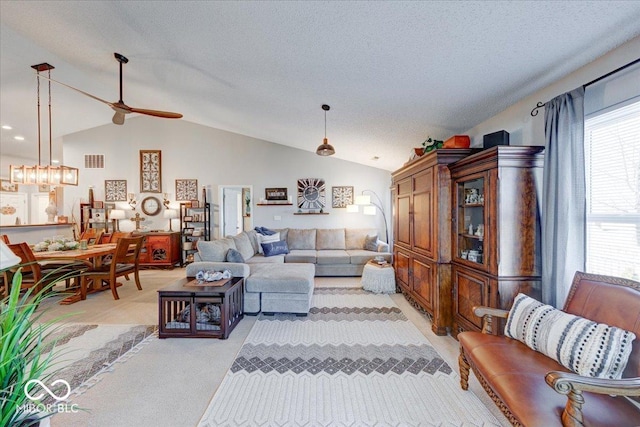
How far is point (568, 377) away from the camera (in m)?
1.18

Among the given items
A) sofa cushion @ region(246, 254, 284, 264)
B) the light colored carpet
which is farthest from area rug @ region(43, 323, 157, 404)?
sofa cushion @ region(246, 254, 284, 264)

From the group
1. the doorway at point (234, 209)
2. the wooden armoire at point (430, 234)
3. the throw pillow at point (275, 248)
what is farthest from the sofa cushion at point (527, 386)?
the doorway at point (234, 209)

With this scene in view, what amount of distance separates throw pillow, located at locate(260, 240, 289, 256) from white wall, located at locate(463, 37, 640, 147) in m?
3.82

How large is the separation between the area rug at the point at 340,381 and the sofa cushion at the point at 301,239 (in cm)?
292

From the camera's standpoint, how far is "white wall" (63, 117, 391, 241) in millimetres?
6473

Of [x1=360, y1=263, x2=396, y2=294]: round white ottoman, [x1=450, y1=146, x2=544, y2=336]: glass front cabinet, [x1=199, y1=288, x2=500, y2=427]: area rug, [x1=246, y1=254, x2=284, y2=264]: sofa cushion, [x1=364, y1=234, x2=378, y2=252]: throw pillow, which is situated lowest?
[x1=199, y1=288, x2=500, y2=427]: area rug

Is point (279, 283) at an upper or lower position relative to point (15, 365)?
lower

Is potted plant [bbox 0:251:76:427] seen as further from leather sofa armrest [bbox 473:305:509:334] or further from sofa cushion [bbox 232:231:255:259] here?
sofa cushion [bbox 232:231:255:259]

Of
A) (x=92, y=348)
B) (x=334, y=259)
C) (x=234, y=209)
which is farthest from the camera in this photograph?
(x=234, y=209)

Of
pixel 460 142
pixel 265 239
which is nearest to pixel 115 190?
pixel 265 239

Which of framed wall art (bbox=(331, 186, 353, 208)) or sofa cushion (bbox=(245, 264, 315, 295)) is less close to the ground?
framed wall art (bbox=(331, 186, 353, 208))

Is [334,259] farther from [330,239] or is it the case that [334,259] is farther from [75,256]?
[75,256]

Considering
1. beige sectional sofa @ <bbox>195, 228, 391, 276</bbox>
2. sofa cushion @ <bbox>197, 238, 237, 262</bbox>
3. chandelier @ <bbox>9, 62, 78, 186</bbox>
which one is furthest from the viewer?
chandelier @ <bbox>9, 62, 78, 186</bbox>

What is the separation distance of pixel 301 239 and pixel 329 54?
13.9ft
